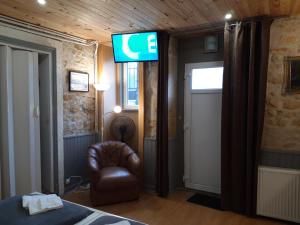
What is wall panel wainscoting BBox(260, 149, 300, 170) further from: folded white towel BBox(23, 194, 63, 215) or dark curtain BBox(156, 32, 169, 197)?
folded white towel BBox(23, 194, 63, 215)

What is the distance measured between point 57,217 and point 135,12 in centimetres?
226

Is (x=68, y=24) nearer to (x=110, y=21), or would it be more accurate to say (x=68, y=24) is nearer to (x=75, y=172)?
(x=110, y=21)

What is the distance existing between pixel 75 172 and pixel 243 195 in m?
2.63

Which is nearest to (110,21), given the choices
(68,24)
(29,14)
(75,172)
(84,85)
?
(68,24)

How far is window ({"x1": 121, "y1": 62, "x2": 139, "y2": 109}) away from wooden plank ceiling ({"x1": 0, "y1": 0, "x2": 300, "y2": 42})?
1078 millimetres

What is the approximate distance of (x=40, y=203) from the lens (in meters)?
1.90

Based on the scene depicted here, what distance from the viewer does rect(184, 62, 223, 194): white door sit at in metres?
3.80

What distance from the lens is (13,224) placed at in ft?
5.44

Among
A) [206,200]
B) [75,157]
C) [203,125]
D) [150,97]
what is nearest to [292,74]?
[203,125]

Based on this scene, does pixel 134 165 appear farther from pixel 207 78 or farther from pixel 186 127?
pixel 207 78

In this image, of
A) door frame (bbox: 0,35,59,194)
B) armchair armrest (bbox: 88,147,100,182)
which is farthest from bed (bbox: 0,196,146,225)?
door frame (bbox: 0,35,59,194)

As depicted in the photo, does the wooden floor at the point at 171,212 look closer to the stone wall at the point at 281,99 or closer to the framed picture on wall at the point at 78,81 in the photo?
the stone wall at the point at 281,99

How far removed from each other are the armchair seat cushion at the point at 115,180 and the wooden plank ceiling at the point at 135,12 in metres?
2.04

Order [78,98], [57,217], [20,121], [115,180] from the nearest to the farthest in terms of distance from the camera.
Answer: [57,217], [20,121], [115,180], [78,98]
